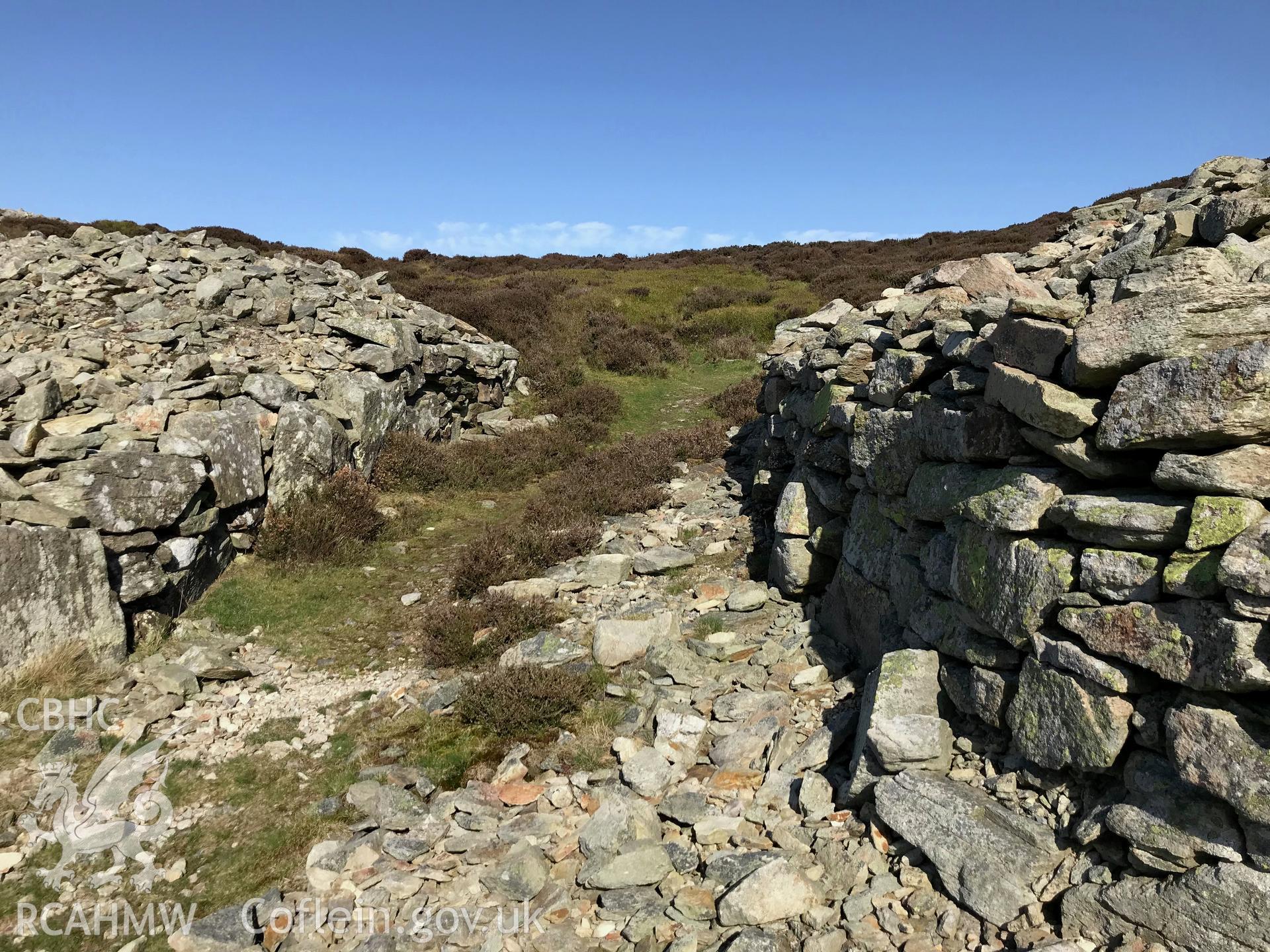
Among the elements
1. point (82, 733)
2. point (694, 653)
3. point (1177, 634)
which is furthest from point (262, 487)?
point (1177, 634)

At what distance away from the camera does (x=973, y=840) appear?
425cm

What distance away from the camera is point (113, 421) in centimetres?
982

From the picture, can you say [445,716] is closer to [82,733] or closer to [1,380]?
[82,733]

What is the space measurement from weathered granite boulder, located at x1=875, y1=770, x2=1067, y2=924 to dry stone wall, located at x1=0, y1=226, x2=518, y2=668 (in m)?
7.83

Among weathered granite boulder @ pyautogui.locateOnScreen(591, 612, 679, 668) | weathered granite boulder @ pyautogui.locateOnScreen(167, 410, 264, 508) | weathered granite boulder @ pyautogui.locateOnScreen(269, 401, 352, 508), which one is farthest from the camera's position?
weathered granite boulder @ pyautogui.locateOnScreen(269, 401, 352, 508)

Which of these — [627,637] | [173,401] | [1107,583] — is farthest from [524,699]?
[173,401]

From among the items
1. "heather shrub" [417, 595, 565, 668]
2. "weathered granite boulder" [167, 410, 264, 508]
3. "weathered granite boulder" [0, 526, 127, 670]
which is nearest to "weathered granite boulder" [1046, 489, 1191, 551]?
"heather shrub" [417, 595, 565, 668]

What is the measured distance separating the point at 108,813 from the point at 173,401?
258 inches

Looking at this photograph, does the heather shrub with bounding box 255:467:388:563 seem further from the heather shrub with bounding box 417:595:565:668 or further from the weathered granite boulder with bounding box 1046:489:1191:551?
the weathered granite boulder with bounding box 1046:489:1191:551

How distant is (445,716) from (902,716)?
425 cm

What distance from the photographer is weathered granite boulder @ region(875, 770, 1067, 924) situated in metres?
4.00

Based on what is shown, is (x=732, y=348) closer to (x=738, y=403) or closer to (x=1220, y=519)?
(x=738, y=403)

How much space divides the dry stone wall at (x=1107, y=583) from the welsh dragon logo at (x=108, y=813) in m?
5.29

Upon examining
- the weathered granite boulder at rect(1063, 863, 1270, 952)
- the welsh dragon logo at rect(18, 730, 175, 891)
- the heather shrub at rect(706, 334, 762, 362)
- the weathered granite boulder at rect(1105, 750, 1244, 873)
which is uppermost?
A: the heather shrub at rect(706, 334, 762, 362)
